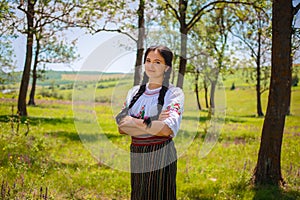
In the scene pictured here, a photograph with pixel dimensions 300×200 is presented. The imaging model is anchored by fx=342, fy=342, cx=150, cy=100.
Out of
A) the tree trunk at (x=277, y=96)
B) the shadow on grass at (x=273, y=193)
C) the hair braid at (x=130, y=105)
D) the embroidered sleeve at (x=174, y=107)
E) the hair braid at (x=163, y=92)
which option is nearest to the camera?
the embroidered sleeve at (x=174, y=107)

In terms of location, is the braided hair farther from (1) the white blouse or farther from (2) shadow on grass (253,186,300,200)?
(2) shadow on grass (253,186,300,200)

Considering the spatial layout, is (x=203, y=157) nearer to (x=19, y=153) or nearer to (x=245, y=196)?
(x=245, y=196)

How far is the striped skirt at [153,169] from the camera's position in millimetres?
3732

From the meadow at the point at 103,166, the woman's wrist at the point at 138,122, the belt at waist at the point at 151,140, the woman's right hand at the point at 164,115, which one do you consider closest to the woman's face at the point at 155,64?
the woman's right hand at the point at 164,115

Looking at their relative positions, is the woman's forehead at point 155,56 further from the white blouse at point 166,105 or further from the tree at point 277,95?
the tree at point 277,95

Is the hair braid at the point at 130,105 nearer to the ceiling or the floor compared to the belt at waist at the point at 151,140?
nearer to the ceiling

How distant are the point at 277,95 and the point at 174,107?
390cm

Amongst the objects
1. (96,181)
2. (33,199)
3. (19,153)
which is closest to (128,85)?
(33,199)

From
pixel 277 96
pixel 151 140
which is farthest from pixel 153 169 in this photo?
pixel 277 96

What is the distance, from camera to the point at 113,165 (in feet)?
26.8

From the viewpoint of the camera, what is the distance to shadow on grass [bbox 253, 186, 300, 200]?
20.5 ft

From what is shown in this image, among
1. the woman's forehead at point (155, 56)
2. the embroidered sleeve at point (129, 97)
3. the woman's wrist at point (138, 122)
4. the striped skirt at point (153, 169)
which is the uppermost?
the woman's forehead at point (155, 56)

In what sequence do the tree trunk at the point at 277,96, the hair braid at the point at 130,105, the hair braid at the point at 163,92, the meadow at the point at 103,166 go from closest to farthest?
1. the hair braid at the point at 163,92
2. the hair braid at the point at 130,105
3. the meadow at the point at 103,166
4. the tree trunk at the point at 277,96

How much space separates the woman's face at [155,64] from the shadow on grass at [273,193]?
12.4 feet
